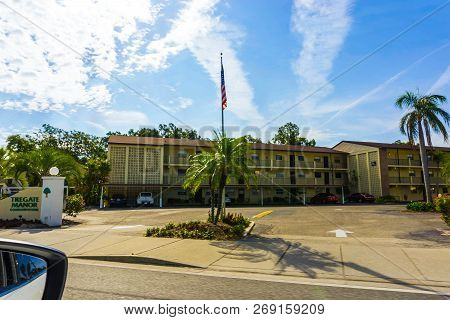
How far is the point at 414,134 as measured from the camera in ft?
78.5

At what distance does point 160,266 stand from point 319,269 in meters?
3.81

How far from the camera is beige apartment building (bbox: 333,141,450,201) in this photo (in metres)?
42.8

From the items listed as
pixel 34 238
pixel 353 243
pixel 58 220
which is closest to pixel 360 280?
pixel 353 243

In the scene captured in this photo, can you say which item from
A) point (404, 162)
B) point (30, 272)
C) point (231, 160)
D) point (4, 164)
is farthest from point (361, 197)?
point (30, 272)

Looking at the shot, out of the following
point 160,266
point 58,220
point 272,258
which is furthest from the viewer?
point 58,220

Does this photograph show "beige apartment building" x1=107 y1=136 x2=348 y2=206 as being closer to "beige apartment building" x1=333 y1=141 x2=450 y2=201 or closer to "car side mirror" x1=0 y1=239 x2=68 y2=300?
"beige apartment building" x1=333 y1=141 x2=450 y2=201

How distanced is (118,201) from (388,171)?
3650cm

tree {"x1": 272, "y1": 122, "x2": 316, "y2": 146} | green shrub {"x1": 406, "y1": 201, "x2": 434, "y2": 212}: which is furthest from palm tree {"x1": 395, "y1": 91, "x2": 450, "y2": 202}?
tree {"x1": 272, "y1": 122, "x2": 316, "y2": 146}

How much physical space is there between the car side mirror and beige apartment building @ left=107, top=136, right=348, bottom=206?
29.9m

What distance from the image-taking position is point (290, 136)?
216 ft

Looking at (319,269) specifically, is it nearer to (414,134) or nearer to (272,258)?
(272,258)

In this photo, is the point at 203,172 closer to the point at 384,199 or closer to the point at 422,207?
the point at 422,207
